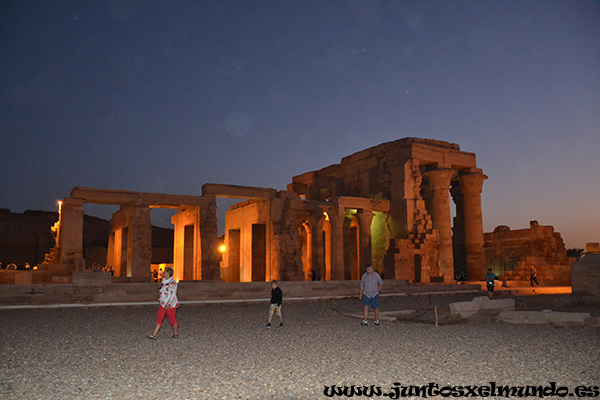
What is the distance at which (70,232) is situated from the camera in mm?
20859

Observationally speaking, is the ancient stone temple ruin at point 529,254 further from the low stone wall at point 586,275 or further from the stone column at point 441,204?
the low stone wall at point 586,275

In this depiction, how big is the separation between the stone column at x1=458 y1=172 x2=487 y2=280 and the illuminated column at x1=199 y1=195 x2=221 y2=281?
1610 centimetres

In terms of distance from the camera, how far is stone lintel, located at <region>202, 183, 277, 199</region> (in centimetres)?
2323

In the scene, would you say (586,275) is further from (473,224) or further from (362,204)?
(473,224)

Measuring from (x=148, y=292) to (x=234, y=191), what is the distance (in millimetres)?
9257

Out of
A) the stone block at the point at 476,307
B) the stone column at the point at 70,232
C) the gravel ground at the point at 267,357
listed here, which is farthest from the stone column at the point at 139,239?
the stone block at the point at 476,307

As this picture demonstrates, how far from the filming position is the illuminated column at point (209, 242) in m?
22.3

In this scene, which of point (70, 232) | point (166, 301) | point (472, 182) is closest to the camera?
point (166, 301)

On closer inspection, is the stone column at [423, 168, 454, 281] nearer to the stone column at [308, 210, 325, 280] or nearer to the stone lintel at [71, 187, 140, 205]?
the stone column at [308, 210, 325, 280]

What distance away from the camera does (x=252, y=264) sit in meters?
27.2

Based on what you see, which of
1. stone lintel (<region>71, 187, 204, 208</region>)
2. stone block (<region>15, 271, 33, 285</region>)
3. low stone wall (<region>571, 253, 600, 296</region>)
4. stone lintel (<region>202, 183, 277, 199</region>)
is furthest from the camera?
stone lintel (<region>202, 183, 277, 199</region>)

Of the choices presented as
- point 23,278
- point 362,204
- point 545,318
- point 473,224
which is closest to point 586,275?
point 545,318

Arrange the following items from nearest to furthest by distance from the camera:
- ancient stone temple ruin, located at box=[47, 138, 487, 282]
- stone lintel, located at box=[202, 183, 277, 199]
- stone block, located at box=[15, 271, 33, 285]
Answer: stone block, located at box=[15, 271, 33, 285], ancient stone temple ruin, located at box=[47, 138, 487, 282], stone lintel, located at box=[202, 183, 277, 199]

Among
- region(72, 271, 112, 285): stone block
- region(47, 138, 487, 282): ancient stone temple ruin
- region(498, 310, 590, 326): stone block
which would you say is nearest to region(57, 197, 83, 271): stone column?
region(47, 138, 487, 282): ancient stone temple ruin
